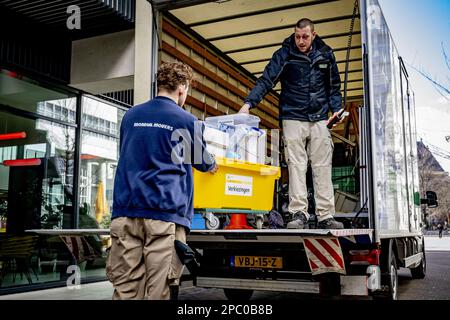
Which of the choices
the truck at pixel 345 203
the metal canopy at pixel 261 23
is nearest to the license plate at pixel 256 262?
the truck at pixel 345 203

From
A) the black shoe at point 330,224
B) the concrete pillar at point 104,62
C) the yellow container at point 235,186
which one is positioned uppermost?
the concrete pillar at point 104,62

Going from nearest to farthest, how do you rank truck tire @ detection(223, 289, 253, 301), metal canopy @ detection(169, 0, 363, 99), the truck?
the truck → metal canopy @ detection(169, 0, 363, 99) → truck tire @ detection(223, 289, 253, 301)

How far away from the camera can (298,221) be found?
186 inches

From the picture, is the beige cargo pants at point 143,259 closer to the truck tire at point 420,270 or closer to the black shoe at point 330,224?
the black shoe at point 330,224

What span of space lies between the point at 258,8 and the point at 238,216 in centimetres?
312

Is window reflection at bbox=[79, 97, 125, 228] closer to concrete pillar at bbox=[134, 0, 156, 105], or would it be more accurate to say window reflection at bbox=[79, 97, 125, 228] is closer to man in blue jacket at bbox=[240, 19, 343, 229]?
concrete pillar at bbox=[134, 0, 156, 105]

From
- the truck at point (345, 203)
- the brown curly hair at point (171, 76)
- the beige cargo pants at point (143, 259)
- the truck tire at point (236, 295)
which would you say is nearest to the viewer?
the beige cargo pants at point (143, 259)

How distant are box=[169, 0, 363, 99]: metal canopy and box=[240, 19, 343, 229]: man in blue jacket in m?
1.64

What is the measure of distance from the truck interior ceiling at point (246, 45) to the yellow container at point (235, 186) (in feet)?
4.08

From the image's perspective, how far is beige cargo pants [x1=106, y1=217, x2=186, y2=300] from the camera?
2.87m

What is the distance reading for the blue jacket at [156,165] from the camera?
2945 mm

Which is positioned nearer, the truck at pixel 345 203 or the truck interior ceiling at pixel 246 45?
the truck at pixel 345 203

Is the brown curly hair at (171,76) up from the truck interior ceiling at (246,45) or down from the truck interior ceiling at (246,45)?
down

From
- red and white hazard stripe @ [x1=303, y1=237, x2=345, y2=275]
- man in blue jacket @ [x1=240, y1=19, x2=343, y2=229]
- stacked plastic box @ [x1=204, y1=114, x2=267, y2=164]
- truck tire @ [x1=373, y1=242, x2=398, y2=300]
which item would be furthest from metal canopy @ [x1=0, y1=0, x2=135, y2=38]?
truck tire @ [x1=373, y1=242, x2=398, y2=300]
